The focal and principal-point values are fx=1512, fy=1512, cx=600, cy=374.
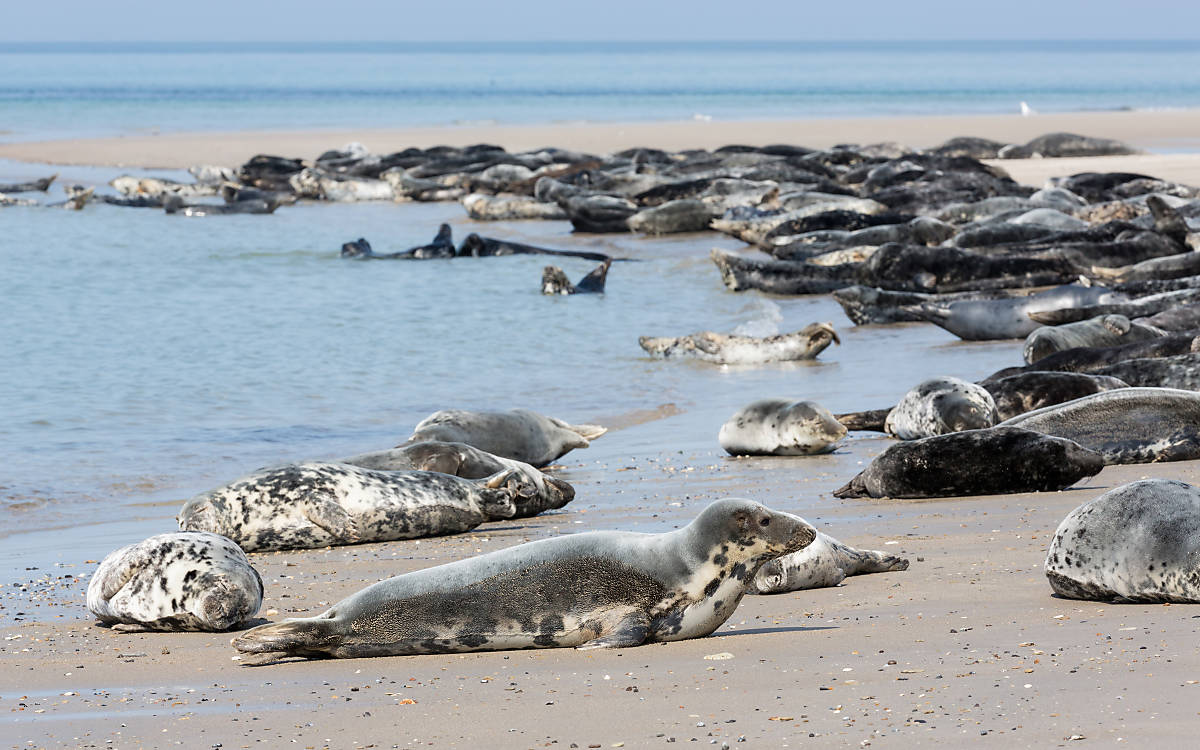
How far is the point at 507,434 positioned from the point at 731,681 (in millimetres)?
3888

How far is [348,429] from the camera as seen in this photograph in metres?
8.19

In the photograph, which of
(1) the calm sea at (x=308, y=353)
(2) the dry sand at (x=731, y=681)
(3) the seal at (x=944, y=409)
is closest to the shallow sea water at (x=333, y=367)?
(1) the calm sea at (x=308, y=353)

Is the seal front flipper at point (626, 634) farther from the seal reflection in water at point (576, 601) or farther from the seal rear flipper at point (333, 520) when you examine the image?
the seal rear flipper at point (333, 520)

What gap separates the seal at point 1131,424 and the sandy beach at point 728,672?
44 cm

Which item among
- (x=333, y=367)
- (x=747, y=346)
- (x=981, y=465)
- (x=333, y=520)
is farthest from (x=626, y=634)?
(x=333, y=367)

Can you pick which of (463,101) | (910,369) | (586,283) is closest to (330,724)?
(910,369)

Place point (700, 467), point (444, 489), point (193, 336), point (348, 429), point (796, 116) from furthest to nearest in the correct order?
point (796, 116) → point (193, 336) → point (348, 429) → point (700, 467) → point (444, 489)

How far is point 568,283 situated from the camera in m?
14.0

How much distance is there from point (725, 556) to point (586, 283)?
10.4 m

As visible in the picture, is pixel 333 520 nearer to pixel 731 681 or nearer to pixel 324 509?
pixel 324 509

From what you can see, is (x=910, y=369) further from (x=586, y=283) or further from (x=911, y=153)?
(x=911, y=153)

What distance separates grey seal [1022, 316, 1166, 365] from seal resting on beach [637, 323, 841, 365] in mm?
1618

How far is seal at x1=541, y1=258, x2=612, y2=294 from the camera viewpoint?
13.9 metres

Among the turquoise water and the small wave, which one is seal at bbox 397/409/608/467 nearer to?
the small wave
